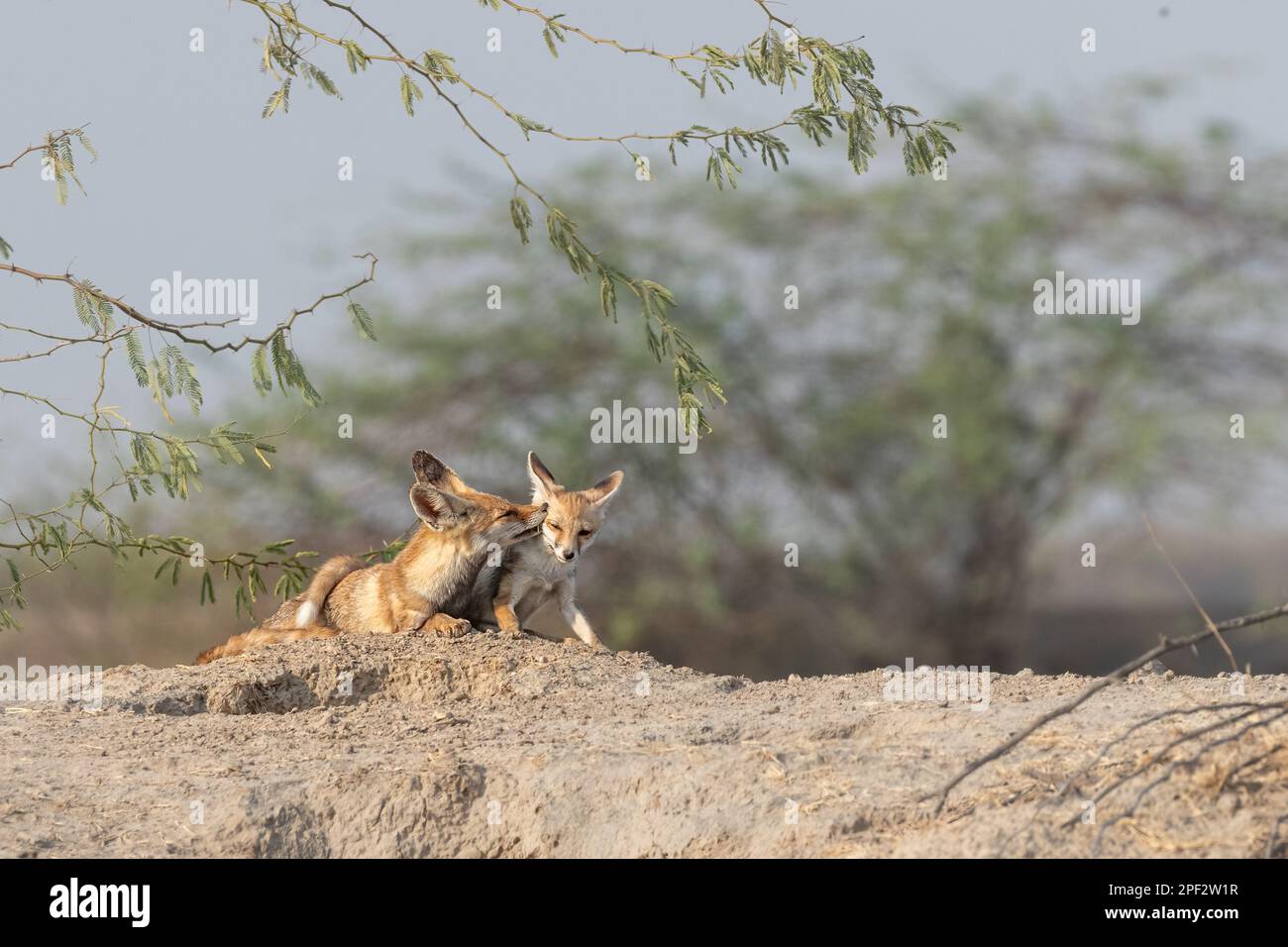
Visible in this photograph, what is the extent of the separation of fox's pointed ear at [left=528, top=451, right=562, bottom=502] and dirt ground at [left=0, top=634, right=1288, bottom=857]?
1.09 meters

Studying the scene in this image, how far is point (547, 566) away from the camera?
23.7 feet

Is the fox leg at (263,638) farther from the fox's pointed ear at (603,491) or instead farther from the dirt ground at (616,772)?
the fox's pointed ear at (603,491)

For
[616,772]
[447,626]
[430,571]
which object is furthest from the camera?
[430,571]

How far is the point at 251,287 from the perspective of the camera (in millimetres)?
7766

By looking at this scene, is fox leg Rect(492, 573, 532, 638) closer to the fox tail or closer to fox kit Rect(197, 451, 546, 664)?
fox kit Rect(197, 451, 546, 664)

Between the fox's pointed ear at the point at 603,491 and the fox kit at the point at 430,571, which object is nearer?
the fox kit at the point at 430,571

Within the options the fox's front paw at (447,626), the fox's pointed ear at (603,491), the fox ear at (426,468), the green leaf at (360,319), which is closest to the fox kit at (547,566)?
the fox's pointed ear at (603,491)

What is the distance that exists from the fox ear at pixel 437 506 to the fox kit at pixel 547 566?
0.37 meters

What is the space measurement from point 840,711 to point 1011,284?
7.97m

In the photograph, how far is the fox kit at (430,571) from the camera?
7.04 m

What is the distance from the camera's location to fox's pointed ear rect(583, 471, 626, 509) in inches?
286

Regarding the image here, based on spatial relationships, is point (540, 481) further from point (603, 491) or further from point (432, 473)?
point (432, 473)

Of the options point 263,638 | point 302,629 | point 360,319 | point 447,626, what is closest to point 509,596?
point 447,626

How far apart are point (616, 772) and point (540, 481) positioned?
2.69m
